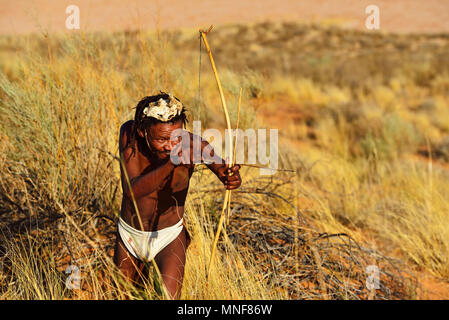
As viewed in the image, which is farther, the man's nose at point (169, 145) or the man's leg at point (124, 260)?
Result: the man's leg at point (124, 260)

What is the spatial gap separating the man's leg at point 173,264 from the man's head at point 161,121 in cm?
57

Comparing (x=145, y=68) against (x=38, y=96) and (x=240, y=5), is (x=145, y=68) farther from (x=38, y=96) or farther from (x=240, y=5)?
(x=240, y=5)

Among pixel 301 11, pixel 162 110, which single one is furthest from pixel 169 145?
pixel 301 11

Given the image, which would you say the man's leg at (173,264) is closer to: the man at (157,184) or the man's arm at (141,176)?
the man at (157,184)

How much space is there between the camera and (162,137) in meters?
1.72

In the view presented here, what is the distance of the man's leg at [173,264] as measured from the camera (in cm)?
191

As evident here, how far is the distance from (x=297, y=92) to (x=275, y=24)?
20.8m

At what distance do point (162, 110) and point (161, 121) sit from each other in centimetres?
5

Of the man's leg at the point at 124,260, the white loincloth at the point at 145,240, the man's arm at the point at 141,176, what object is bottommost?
the man's leg at the point at 124,260

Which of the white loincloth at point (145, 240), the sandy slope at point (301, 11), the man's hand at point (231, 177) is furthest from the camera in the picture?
the sandy slope at point (301, 11)

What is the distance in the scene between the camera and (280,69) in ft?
44.4

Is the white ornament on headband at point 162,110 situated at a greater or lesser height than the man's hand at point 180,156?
greater

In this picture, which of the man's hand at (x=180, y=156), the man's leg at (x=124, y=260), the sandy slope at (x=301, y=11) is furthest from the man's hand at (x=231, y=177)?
the sandy slope at (x=301, y=11)

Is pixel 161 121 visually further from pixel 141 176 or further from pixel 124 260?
pixel 124 260
